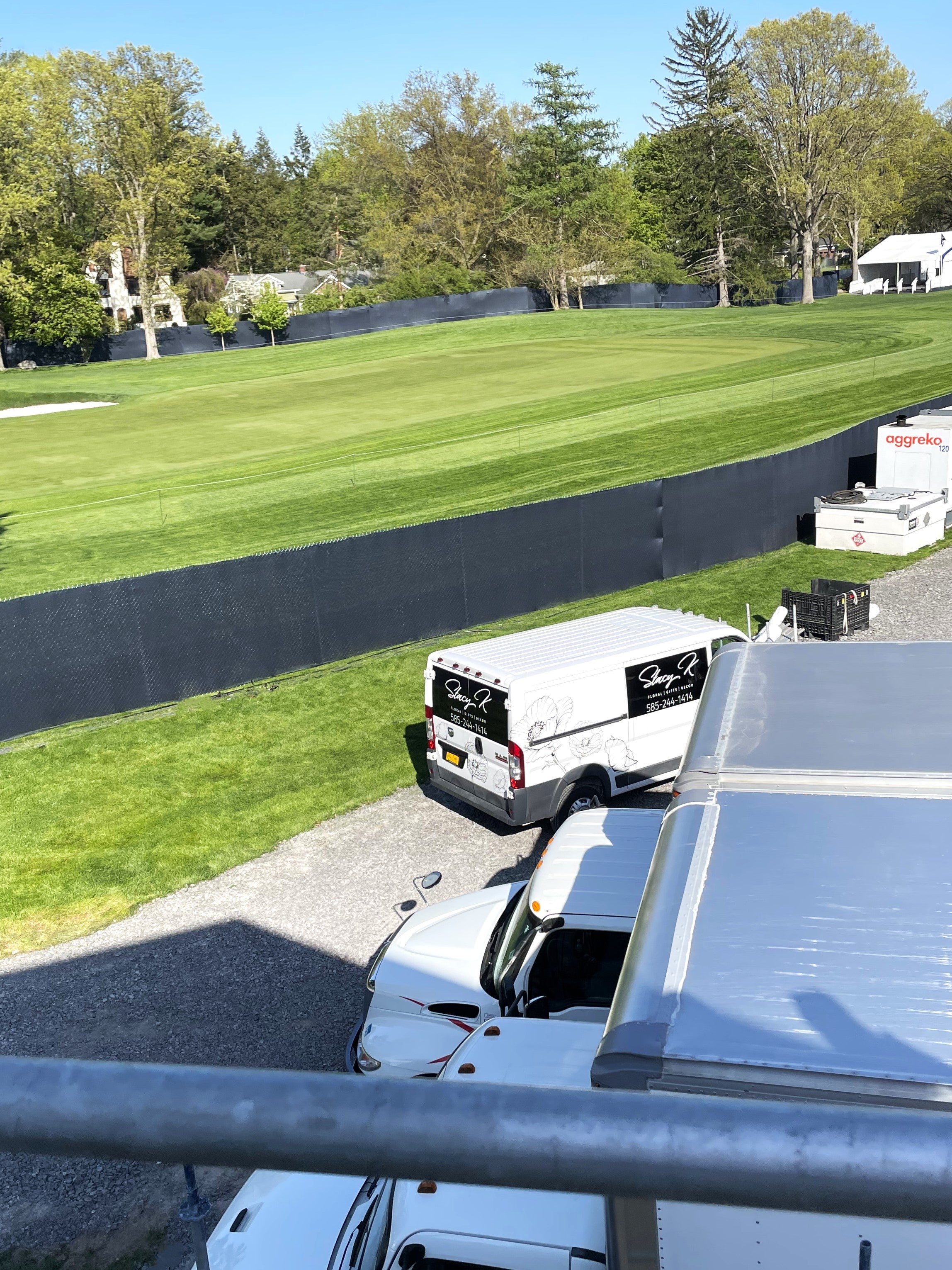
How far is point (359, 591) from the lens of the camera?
21625mm

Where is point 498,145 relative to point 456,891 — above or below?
above

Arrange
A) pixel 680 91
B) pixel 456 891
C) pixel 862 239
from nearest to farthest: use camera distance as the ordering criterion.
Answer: pixel 456 891 < pixel 680 91 < pixel 862 239

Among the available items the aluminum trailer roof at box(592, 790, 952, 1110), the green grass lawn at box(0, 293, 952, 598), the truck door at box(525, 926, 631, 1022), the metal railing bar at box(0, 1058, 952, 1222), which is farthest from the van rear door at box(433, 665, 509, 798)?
the green grass lawn at box(0, 293, 952, 598)

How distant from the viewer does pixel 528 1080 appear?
697cm

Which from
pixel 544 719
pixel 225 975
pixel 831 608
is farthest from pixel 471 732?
pixel 831 608

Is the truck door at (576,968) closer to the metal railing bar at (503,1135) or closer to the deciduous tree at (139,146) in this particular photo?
the metal railing bar at (503,1135)

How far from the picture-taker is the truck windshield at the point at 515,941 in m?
9.35

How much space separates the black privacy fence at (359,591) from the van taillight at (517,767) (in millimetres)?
8282

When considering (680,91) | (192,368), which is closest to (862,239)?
(680,91)

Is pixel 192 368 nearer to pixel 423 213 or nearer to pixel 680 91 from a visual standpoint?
pixel 423 213

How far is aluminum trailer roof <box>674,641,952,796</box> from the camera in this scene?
19.6 ft

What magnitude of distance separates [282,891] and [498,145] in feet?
315

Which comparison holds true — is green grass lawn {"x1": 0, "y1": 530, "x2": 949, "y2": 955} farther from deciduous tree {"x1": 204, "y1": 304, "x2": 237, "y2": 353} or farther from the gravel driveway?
deciduous tree {"x1": 204, "y1": 304, "x2": 237, "y2": 353}

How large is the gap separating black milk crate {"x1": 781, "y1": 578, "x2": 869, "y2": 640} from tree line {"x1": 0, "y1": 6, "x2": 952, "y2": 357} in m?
61.4
